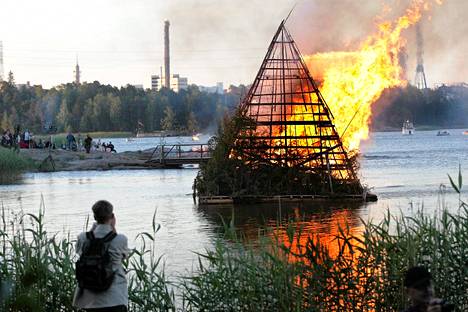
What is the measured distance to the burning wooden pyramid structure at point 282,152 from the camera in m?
35.1

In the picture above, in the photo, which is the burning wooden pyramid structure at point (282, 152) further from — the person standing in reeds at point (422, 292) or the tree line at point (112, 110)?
the tree line at point (112, 110)

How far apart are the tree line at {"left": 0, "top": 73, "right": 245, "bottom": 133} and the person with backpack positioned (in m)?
154

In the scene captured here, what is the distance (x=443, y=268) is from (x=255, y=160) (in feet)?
77.6

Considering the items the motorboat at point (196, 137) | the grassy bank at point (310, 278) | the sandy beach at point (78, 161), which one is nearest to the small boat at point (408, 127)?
the motorboat at point (196, 137)

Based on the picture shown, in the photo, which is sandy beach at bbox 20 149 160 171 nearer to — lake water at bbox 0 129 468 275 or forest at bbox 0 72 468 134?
lake water at bbox 0 129 468 275

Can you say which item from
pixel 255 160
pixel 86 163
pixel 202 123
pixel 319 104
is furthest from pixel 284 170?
pixel 202 123

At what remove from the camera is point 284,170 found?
116 feet

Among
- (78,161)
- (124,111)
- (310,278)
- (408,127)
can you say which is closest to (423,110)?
(408,127)

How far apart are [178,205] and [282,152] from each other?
5.24m

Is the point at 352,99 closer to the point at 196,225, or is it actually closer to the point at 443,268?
the point at 196,225

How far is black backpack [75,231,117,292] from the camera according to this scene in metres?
8.81

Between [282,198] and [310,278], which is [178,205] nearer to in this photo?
[282,198]

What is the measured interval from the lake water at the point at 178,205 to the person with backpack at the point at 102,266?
437 cm

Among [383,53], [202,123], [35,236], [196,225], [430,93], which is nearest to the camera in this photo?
[35,236]
